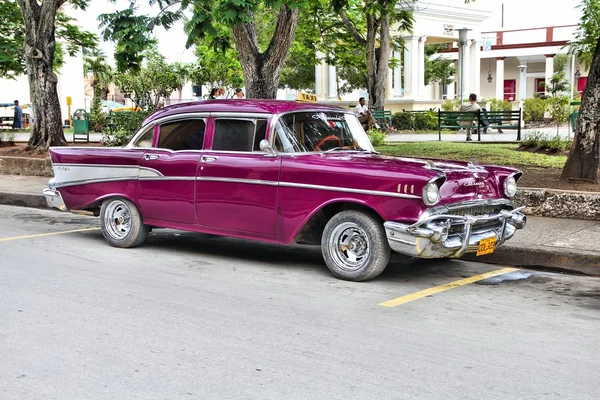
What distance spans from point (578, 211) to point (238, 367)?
260 inches

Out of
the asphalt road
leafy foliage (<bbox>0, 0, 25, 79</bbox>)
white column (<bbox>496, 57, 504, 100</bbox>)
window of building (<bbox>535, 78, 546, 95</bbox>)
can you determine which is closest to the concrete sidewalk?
the asphalt road

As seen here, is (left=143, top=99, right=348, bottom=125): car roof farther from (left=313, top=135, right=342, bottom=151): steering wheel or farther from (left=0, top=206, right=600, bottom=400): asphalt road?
(left=0, top=206, right=600, bottom=400): asphalt road

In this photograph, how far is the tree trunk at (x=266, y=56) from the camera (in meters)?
13.5

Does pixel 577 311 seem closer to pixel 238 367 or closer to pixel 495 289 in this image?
pixel 495 289

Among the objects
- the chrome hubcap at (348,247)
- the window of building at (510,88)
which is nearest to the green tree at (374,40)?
the chrome hubcap at (348,247)

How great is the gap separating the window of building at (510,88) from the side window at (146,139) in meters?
52.8

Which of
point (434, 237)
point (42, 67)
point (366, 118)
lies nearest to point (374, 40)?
point (366, 118)

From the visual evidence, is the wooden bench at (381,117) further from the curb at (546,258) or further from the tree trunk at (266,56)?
the curb at (546,258)

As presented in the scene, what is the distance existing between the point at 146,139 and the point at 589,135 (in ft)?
20.8

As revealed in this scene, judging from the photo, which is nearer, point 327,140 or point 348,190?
point 348,190

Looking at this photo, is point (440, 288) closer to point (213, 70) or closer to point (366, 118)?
point (366, 118)

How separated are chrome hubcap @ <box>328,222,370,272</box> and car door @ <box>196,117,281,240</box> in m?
0.68

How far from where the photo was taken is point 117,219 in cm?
881

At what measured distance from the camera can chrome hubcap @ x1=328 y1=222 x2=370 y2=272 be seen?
6957 millimetres
